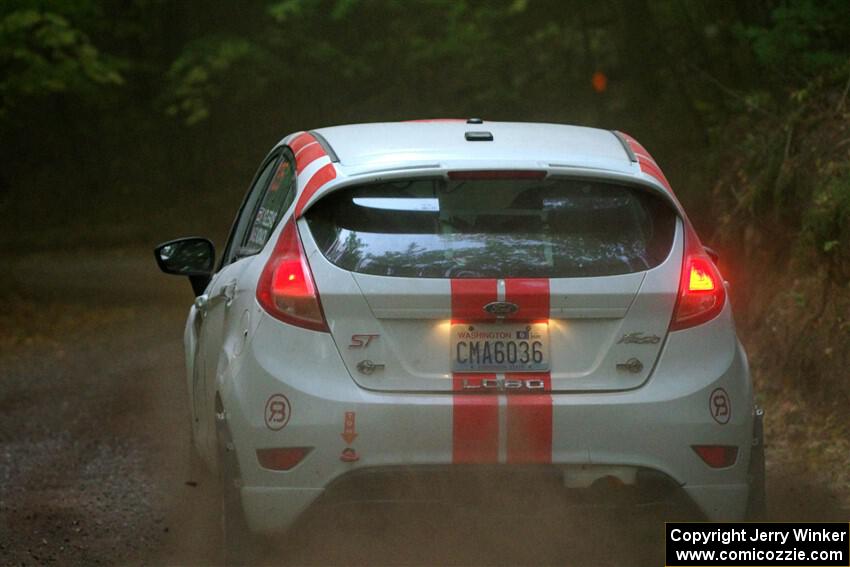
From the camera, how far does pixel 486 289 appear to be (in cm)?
524

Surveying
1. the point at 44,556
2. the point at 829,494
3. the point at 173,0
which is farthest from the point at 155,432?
the point at 173,0

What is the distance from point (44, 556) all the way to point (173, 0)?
25.0 meters

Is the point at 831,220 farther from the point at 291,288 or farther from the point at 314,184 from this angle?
the point at 291,288

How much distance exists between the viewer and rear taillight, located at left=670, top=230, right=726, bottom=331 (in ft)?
17.7

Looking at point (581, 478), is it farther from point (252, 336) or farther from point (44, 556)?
point (44, 556)

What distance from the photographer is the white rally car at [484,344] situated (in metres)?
5.18

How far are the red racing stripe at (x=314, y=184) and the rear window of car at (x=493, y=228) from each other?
1.9 inches

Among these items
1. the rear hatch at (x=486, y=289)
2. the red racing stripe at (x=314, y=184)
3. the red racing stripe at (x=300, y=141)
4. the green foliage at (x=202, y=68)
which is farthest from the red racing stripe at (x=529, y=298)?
the green foliage at (x=202, y=68)

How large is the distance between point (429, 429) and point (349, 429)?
261 mm

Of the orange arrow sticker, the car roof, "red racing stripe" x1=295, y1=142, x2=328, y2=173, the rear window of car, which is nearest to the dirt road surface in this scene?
the orange arrow sticker

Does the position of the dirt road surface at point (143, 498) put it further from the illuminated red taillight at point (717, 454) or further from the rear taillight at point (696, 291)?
the rear taillight at point (696, 291)

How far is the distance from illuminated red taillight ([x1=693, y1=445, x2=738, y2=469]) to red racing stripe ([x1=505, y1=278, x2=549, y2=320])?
0.68m

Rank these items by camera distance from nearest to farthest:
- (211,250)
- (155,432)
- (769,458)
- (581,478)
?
(581,478)
(211,250)
(769,458)
(155,432)

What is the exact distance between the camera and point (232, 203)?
3142cm
